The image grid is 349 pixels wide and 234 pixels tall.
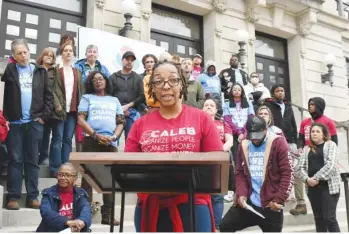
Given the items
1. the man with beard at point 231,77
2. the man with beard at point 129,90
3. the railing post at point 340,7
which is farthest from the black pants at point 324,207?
the railing post at point 340,7

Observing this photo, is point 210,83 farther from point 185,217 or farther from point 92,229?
point 185,217

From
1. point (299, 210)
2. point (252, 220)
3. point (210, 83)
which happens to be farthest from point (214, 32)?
point (252, 220)

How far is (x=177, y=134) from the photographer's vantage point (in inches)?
100

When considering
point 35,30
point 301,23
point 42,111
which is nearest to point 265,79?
point 301,23

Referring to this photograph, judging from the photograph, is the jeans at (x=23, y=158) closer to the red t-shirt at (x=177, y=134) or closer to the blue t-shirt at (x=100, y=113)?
the blue t-shirt at (x=100, y=113)

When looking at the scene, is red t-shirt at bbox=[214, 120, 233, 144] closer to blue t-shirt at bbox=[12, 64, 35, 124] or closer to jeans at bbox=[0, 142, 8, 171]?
blue t-shirt at bbox=[12, 64, 35, 124]

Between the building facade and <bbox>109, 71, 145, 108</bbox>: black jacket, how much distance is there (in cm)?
472

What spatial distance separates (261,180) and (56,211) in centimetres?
213

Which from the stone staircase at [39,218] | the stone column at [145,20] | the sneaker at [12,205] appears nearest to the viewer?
the stone staircase at [39,218]

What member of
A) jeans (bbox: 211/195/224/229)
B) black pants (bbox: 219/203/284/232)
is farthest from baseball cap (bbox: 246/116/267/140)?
jeans (bbox: 211/195/224/229)

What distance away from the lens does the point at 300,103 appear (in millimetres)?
14852

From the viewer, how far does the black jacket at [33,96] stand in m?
5.66

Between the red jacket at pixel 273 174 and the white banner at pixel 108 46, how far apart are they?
17.5 ft

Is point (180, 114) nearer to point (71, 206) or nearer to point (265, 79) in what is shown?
point (71, 206)
